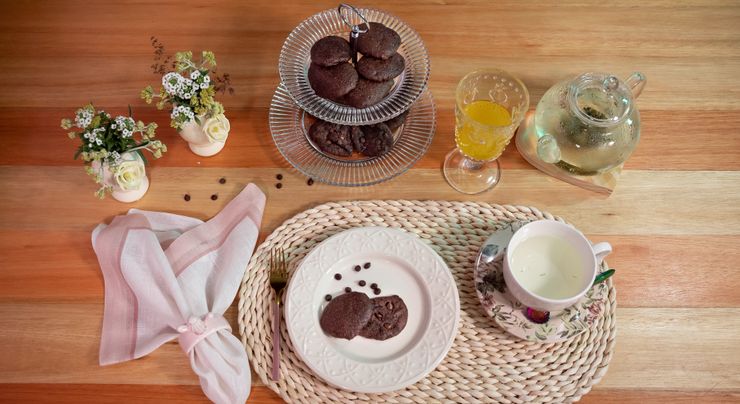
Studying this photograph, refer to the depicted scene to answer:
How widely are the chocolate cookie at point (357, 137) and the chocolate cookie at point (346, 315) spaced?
42 cm

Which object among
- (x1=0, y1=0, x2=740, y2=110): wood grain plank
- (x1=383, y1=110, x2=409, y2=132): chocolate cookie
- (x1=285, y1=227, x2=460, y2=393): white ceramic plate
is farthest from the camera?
(x1=0, y1=0, x2=740, y2=110): wood grain plank

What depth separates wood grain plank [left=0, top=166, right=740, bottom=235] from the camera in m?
1.49

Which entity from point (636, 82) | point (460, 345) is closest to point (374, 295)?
point (460, 345)

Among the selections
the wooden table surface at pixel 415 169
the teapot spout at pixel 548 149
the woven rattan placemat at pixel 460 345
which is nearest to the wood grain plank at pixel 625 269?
the wooden table surface at pixel 415 169

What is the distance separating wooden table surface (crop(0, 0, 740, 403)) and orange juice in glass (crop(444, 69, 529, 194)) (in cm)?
4

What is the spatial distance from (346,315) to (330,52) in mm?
619

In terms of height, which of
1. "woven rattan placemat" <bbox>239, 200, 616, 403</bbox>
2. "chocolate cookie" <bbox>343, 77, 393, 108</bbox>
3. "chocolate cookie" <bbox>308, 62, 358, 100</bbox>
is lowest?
"woven rattan placemat" <bbox>239, 200, 616, 403</bbox>

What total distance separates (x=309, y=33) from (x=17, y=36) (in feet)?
2.98

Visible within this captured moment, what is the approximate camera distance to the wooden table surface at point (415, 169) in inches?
51.7

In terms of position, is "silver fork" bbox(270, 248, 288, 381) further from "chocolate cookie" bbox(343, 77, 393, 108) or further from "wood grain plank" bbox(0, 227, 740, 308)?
"chocolate cookie" bbox(343, 77, 393, 108)

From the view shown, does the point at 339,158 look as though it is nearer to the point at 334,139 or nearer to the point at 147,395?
the point at 334,139

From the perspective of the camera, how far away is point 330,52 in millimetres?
1425

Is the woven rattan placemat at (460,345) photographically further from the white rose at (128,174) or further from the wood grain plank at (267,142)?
the white rose at (128,174)

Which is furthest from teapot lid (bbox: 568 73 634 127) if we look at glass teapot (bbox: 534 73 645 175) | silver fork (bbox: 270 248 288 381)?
silver fork (bbox: 270 248 288 381)
